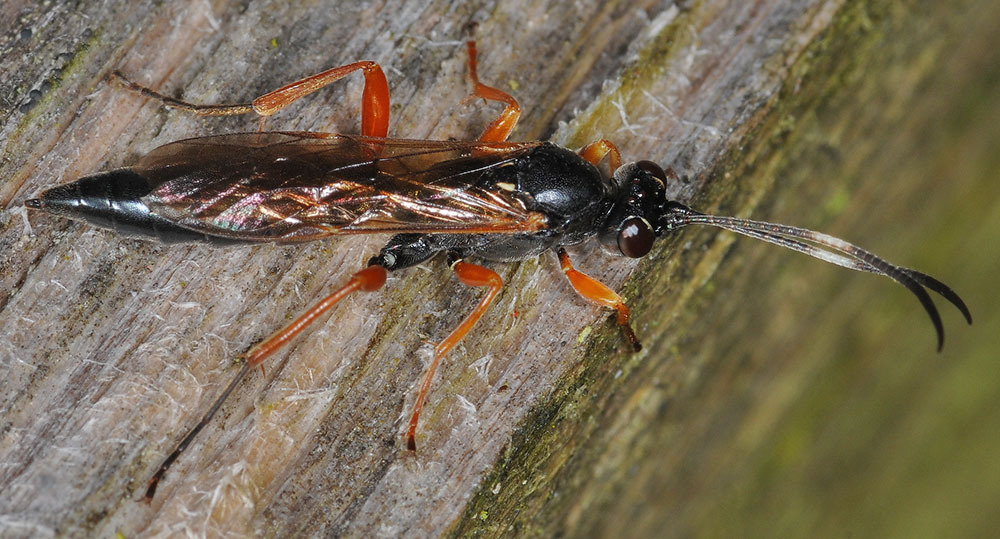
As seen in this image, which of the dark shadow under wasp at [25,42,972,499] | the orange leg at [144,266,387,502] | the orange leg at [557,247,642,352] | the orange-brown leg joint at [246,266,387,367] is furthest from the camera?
the orange leg at [557,247,642,352]

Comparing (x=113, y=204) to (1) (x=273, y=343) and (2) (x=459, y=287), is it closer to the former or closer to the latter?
(1) (x=273, y=343)

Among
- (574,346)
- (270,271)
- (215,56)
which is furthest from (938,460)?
(215,56)

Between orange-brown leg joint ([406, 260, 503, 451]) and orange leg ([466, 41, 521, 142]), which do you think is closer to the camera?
orange-brown leg joint ([406, 260, 503, 451])

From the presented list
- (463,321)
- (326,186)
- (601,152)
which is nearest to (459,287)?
(463,321)

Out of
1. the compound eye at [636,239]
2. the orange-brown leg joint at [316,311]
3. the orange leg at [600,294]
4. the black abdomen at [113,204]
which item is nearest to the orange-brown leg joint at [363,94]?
the black abdomen at [113,204]

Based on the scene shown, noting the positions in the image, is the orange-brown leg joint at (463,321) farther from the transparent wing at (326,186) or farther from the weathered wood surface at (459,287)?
the transparent wing at (326,186)

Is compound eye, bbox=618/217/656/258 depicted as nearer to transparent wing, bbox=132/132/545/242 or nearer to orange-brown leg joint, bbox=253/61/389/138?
transparent wing, bbox=132/132/545/242

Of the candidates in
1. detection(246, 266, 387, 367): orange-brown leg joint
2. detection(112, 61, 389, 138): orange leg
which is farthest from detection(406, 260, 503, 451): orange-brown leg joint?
detection(112, 61, 389, 138): orange leg
